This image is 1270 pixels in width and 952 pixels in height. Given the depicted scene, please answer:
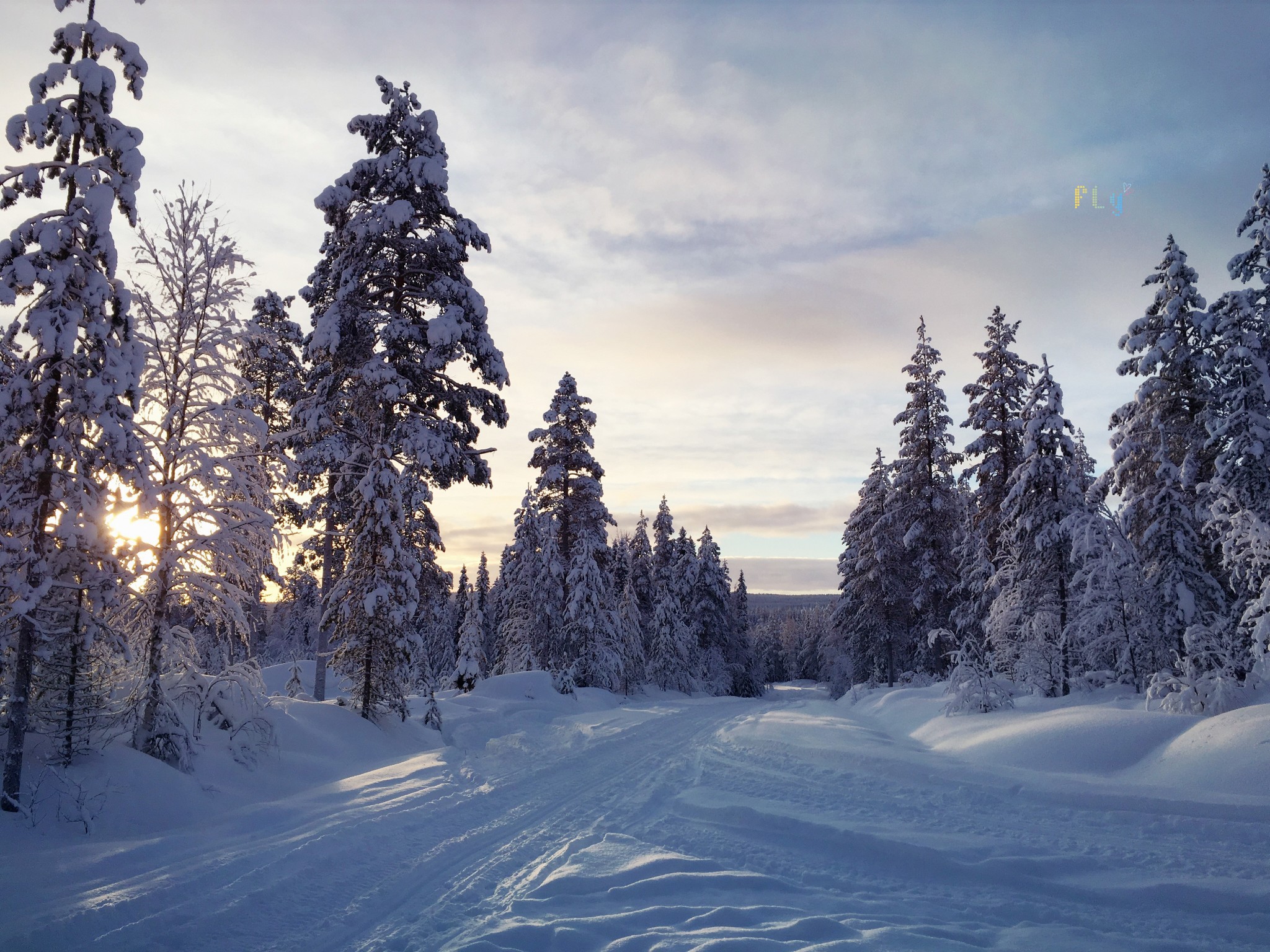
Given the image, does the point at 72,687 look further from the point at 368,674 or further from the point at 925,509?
the point at 925,509

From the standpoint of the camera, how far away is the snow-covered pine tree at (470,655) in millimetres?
23062

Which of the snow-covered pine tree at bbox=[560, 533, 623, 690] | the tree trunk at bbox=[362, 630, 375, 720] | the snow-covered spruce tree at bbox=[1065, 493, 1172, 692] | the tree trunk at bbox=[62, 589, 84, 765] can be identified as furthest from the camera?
the snow-covered pine tree at bbox=[560, 533, 623, 690]

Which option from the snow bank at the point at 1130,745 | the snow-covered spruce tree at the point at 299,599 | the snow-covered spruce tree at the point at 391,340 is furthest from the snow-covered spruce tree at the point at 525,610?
the snow bank at the point at 1130,745

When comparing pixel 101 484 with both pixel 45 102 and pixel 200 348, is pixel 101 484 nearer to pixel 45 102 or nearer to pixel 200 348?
pixel 200 348

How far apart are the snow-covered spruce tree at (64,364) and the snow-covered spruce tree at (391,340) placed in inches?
244

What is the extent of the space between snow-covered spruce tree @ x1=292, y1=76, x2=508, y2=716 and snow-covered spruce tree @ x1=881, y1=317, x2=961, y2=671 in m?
22.9

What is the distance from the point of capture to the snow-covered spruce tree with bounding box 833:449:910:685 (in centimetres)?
3359

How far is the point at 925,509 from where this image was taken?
1277 inches

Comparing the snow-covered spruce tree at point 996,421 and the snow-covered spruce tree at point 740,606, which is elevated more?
the snow-covered spruce tree at point 996,421

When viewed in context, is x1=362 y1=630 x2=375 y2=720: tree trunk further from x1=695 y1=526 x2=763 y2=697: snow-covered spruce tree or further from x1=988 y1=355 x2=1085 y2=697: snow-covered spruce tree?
x1=695 y1=526 x2=763 y2=697: snow-covered spruce tree

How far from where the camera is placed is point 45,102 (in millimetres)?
8234

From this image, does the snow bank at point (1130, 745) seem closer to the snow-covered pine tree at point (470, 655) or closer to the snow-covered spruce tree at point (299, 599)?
the snow-covered pine tree at point (470, 655)

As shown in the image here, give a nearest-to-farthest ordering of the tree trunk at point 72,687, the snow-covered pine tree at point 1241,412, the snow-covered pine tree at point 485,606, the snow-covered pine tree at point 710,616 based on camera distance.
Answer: the tree trunk at point 72,687
the snow-covered pine tree at point 1241,412
the snow-covered pine tree at point 710,616
the snow-covered pine tree at point 485,606

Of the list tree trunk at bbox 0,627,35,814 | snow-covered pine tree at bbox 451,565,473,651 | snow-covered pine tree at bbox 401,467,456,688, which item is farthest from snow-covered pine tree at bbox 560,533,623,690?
snow-covered pine tree at bbox 451,565,473,651
